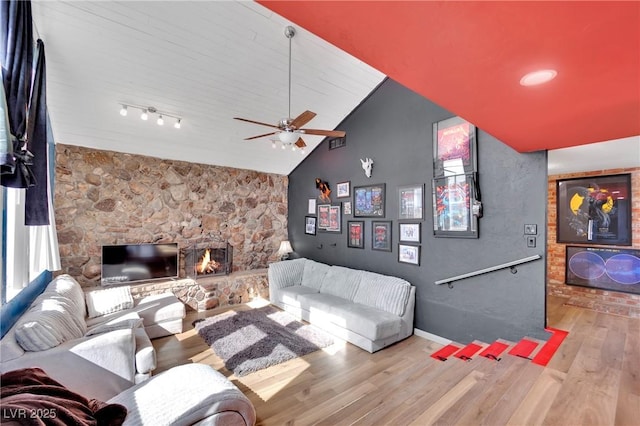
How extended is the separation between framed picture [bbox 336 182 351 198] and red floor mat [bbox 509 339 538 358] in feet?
10.1

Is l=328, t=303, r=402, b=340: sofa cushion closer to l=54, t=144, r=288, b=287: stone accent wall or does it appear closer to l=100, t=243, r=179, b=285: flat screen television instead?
l=54, t=144, r=288, b=287: stone accent wall

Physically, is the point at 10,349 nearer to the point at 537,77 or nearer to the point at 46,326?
the point at 46,326

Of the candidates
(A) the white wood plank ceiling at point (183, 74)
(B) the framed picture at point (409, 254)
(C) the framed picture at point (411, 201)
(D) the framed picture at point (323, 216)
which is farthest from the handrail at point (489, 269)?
(A) the white wood plank ceiling at point (183, 74)

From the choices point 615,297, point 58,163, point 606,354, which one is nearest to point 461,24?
point 606,354

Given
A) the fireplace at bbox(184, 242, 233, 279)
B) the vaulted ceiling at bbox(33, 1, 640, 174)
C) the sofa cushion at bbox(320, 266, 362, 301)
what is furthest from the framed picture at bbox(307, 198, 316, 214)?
the fireplace at bbox(184, 242, 233, 279)

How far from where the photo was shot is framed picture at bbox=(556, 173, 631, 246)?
11.7 feet

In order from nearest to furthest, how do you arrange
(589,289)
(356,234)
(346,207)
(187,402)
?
1. (187,402)
2. (589,289)
3. (356,234)
4. (346,207)

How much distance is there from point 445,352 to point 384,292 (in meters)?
1.01

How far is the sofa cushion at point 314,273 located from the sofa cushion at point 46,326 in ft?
10.6

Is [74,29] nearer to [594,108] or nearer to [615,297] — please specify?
[594,108]

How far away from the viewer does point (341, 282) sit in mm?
4414

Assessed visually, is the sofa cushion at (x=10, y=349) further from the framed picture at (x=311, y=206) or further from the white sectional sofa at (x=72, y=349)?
the framed picture at (x=311, y=206)

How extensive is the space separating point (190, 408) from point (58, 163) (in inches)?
176

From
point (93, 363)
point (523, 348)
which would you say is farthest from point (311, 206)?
point (93, 363)
